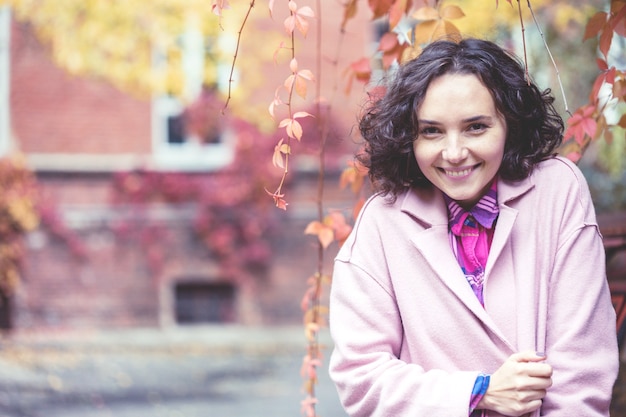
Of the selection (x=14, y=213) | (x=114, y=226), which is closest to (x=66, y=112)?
(x=14, y=213)

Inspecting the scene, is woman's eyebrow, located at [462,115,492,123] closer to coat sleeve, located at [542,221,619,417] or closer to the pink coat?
the pink coat

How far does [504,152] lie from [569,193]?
0.18 metres

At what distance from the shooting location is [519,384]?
72.7 inches

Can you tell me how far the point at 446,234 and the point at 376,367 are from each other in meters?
0.37

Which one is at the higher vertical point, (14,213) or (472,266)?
(472,266)

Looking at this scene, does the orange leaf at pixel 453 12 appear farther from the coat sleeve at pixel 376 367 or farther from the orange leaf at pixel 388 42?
the coat sleeve at pixel 376 367

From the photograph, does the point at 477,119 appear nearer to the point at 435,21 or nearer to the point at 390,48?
the point at 435,21

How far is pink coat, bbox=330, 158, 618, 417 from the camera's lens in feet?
6.36

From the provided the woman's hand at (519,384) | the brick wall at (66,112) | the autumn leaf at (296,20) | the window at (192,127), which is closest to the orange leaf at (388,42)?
the autumn leaf at (296,20)

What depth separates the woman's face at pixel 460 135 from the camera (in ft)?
6.63

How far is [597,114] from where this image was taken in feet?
9.70

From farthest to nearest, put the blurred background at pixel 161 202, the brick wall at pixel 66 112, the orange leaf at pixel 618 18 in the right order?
the brick wall at pixel 66 112 → the blurred background at pixel 161 202 → the orange leaf at pixel 618 18

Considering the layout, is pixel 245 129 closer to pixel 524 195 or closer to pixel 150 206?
pixel 150 206

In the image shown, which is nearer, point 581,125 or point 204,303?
point 581,125
